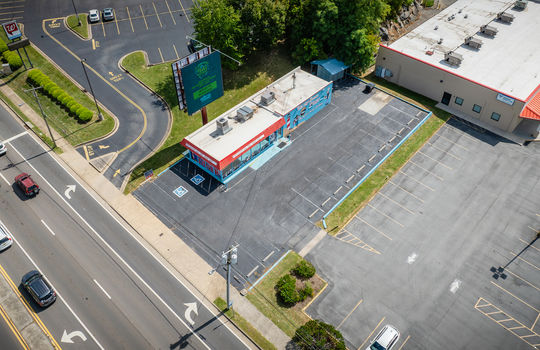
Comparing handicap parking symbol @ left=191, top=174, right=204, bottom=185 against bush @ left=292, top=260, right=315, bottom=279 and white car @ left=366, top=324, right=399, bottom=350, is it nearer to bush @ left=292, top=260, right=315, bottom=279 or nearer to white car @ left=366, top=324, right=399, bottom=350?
bush @ left=292, top=260, right=315, bottom=279

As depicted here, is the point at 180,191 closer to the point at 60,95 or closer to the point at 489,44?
the point at 60,95

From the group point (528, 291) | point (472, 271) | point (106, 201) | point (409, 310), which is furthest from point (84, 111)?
point (528, 291)

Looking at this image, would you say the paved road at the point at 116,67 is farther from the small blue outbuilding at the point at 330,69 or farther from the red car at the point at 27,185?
the small blue outbuilding at the point at 330,69

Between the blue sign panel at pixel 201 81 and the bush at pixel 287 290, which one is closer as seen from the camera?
the bush at pixel 287 290

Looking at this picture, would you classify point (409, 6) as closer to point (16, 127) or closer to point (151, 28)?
point (151, 28)

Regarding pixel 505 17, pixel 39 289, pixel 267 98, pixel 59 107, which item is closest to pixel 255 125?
pixel 267 98

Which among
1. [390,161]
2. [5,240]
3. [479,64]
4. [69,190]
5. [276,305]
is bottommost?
[276,305]

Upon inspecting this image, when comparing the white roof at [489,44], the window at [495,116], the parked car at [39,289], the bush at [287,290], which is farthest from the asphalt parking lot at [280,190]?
the parked car at [39,289]
